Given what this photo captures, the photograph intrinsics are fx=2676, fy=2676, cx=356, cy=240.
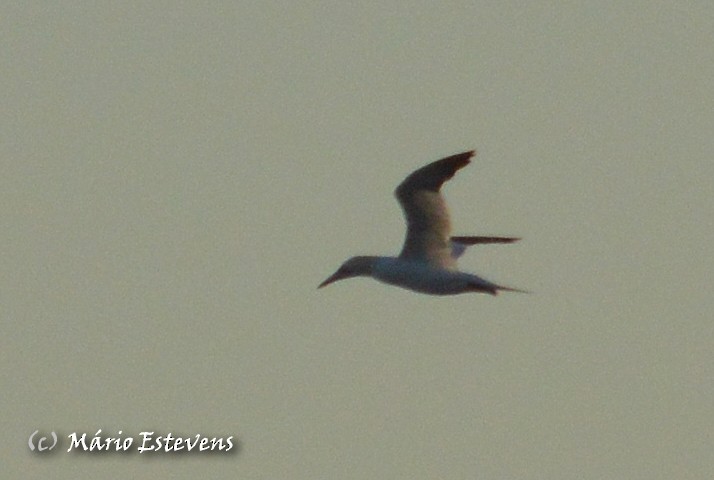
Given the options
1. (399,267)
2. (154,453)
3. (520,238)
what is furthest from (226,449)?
(520,238)

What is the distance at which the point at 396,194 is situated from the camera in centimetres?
3381

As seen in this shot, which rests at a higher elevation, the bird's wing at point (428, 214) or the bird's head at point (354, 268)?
the bird's wing at point (428, 214)

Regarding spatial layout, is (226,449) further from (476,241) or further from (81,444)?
(476,241)

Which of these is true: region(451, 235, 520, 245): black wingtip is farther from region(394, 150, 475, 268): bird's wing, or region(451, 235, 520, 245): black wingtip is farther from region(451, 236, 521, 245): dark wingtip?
region(394, 150, 475, 268): bird's wing

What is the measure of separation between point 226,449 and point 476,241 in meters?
5.00

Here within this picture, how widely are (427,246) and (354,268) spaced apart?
1208 millimetres

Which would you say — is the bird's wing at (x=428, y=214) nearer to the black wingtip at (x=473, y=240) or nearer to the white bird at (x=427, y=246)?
the white bird at (x=427, y=246)

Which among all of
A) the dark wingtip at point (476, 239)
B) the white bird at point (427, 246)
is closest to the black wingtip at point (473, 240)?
the dark wingtip at point (476, 239)

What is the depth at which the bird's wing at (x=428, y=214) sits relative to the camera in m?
33.6

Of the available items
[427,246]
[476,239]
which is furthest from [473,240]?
[427,246]

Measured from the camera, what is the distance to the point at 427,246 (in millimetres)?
33969

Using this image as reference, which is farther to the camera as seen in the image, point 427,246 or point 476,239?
point 476,239

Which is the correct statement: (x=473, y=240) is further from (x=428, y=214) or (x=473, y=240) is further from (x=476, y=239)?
(x=428, y=214)

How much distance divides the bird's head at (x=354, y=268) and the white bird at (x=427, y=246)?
0.09 ft
